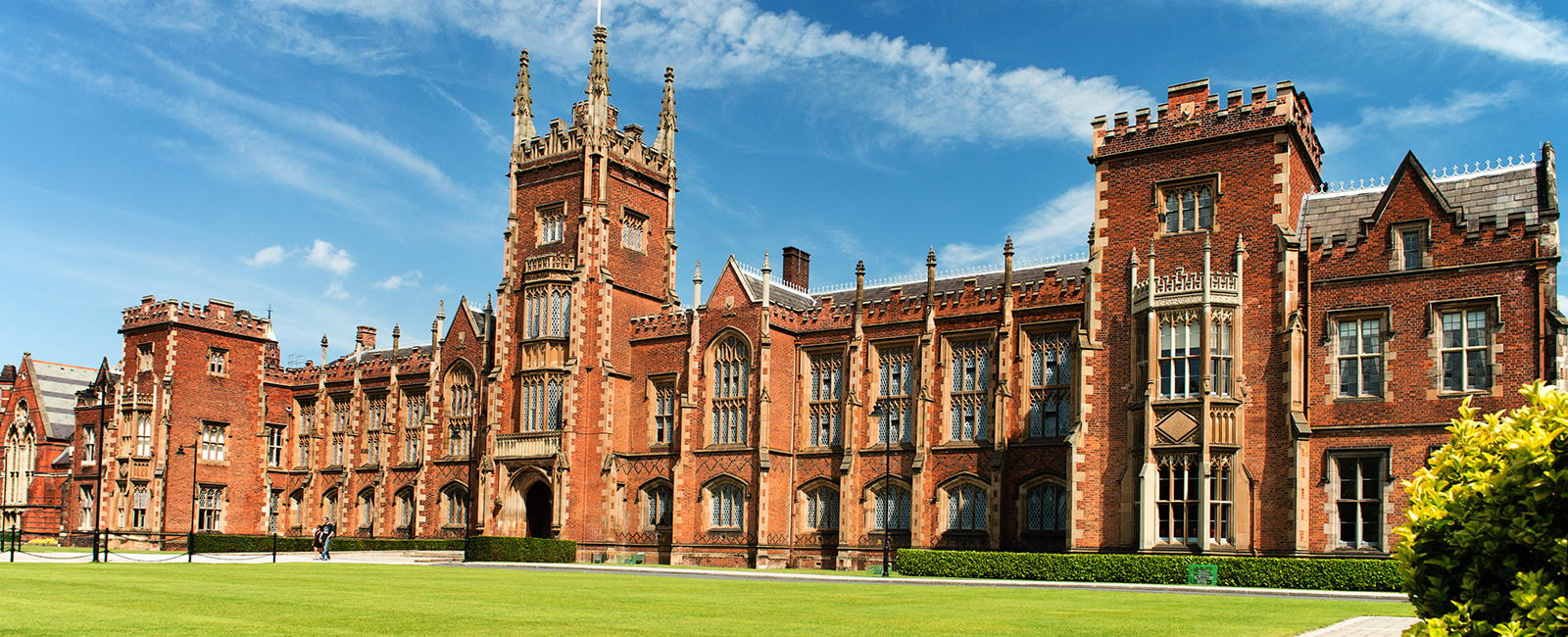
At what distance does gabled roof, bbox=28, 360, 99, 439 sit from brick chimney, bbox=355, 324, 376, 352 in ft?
53.4

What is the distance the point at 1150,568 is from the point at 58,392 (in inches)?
2474

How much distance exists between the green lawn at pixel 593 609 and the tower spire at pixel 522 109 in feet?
91.4

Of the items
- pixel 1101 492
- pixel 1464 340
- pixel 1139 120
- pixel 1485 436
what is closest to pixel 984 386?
pixel 1101 492

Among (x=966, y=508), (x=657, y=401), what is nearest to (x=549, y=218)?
(x=657, y=401)

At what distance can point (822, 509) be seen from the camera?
4256 cm

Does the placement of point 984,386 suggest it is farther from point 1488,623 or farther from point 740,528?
point 1488,623

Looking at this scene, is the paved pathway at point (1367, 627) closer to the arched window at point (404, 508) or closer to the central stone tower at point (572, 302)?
the central stone tower at point (572, 302)

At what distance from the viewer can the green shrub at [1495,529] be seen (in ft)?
24.1

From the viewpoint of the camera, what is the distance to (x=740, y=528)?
142 feet

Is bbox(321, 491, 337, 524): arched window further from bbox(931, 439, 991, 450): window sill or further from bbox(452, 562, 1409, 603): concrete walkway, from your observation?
bbox(931, 439, 991, 450): window sill

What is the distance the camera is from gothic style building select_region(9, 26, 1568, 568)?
30016 mm

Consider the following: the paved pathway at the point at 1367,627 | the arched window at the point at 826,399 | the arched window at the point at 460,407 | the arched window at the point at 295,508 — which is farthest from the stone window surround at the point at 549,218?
the paved pathway at the point at 1367,627

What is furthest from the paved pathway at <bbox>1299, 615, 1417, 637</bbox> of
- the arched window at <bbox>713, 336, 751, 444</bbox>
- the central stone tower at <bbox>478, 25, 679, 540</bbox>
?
the central stone tower at <bbox>478, 25, 679, 540</bbox>

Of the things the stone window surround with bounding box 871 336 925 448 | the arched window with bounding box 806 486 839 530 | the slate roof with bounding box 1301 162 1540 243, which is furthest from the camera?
the arched window with bounding box 806 486 839 530
